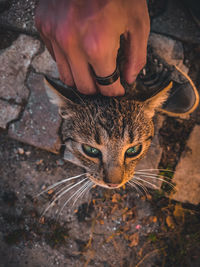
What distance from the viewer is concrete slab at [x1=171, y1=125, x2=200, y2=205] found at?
8.75 feet

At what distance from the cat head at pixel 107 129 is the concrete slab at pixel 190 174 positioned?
1.16 meters

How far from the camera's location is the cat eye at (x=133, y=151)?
1.81 m

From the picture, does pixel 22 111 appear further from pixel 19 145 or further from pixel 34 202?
pixel 34 202

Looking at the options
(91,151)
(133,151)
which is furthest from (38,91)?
(133,151)

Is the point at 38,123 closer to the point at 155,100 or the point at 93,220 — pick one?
the point at 93,220

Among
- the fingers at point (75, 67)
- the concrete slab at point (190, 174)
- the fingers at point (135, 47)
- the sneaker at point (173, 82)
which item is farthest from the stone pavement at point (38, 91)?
the fingers at point (135, 47)

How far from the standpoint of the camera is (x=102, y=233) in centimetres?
265

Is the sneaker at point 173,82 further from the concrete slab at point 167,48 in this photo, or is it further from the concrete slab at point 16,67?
the concrete slab at point 16,67

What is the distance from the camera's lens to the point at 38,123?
2.75 m

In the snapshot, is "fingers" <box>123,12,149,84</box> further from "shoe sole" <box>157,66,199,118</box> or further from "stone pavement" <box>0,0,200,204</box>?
"stone pavement" <box>0,0,200,204</box>

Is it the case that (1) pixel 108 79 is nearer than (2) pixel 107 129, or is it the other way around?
(1) pixel 108 79

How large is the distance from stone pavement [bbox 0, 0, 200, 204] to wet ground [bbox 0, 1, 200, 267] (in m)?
0.13

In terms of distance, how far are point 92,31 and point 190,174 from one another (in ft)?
7.86

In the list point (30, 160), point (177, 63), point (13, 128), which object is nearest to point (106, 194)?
point (30, 160)
